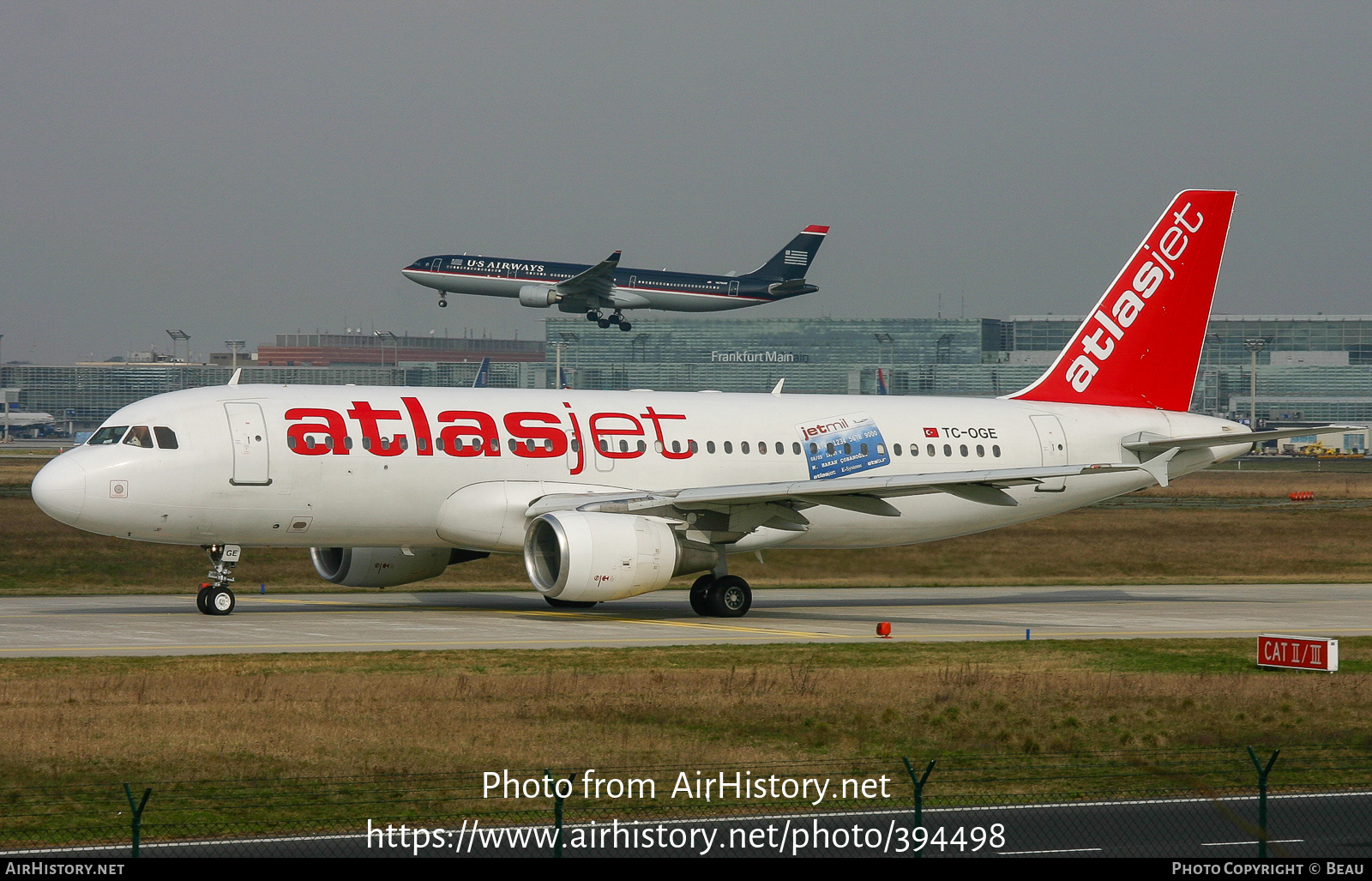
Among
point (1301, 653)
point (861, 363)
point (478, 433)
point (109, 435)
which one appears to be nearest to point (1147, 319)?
point (1301, 653)

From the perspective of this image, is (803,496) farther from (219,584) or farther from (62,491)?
(62,491)

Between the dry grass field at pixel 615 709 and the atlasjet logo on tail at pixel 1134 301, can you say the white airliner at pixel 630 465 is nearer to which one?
the atlasjet logo on tail at pixel 1134 301

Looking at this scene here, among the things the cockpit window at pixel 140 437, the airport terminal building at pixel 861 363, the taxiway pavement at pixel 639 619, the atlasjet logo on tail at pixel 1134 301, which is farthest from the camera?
the airport terminal building at pixel 861 363

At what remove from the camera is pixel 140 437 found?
29609mm

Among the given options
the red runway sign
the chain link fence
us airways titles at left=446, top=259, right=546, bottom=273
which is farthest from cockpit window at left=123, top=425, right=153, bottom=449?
us airways titles at left=446, top=259, right=546, bottom=273

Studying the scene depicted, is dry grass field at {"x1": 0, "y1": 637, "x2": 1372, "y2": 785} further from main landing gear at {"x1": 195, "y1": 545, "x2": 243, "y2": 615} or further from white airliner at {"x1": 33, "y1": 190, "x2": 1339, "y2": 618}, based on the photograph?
main landing gear at {"x1": 195, "y1": 545, "x2": 243, "y2": 615}

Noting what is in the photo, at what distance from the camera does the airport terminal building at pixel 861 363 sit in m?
178

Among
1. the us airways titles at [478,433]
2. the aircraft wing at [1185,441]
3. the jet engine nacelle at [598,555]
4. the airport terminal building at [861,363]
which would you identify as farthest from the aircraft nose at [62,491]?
the airport terminal building at [861,363]

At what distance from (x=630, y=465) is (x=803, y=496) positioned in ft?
14.1

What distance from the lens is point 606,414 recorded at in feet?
111

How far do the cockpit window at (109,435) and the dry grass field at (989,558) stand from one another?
961 cm

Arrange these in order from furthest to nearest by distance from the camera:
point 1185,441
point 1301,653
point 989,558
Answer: point 989,558 → point 1185,441 → point 1301,653

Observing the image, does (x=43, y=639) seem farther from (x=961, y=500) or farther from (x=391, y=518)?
(x=961, y=500)
